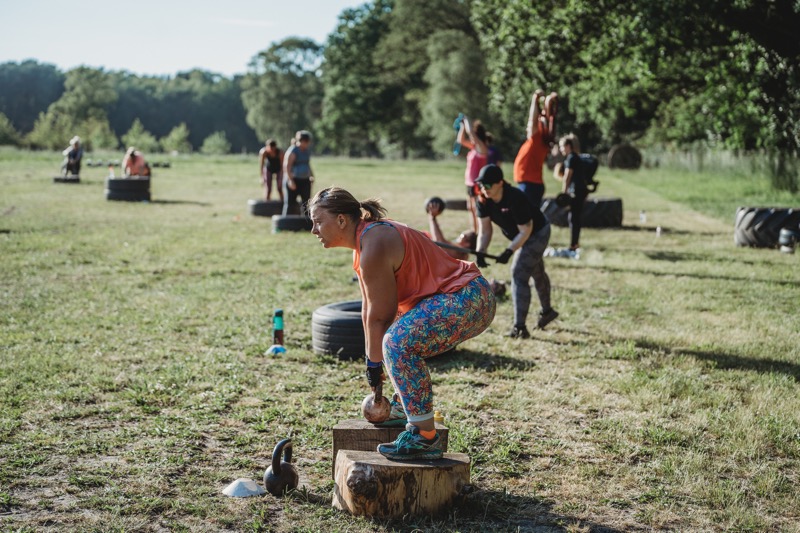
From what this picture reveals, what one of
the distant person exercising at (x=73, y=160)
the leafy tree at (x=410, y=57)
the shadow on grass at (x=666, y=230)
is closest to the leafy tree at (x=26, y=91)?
the leafy tree at (x=410, y=57)

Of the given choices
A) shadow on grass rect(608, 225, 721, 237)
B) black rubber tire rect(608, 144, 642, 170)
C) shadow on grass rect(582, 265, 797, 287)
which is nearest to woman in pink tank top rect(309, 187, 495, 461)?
shadow on grass rect(582, 265, 797, 287)

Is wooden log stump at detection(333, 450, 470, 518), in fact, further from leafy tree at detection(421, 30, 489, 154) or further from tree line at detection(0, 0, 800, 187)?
leafy tree at detection(421, 30, 489, 154)

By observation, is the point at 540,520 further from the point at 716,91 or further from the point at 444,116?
the point at 444,116

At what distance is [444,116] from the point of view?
59.5m

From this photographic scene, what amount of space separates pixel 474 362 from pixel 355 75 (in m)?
69.2

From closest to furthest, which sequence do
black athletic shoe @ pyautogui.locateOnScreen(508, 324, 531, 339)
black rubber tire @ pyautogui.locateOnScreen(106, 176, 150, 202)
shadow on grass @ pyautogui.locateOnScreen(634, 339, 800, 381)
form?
shadow on grass @ pyautogui.locateOnScreen(634, 339, 800, 381), black athletic shoe @ pyautogui.locateOnScreen(508, 324, 531, 339), black rubber tire @ pyautogui.locateOnScreen(106, 176, 150, 202)

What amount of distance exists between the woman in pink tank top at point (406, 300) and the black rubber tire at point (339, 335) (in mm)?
2962

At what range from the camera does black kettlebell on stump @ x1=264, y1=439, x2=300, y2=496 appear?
421 cm

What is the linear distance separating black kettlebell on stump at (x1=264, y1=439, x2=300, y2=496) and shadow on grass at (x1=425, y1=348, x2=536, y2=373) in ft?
8.86

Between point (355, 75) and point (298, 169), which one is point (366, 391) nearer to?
point (298, 169)

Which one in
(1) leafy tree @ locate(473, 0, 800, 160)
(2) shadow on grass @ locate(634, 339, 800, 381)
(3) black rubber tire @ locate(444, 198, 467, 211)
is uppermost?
(1) leafy tree @ locate(473, 0, 800, 160)

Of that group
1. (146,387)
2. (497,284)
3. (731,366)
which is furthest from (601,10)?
(146,387)

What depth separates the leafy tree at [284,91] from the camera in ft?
316

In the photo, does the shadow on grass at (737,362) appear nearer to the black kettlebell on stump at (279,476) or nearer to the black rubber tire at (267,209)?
the black kettlebell on stump at (279,476)
